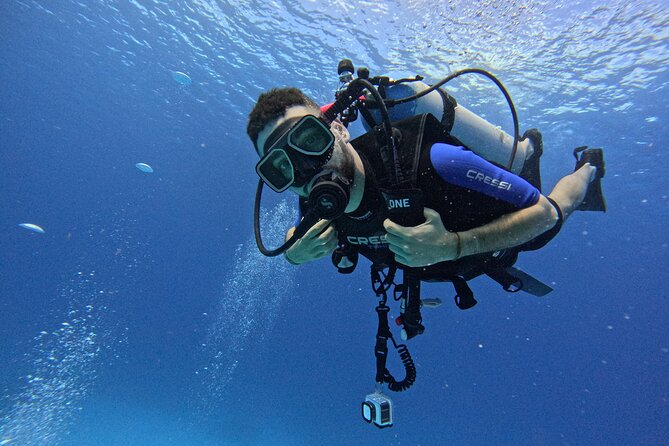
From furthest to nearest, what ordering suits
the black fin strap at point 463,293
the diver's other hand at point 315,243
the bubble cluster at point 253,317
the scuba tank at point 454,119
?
the bubble cluster at point 253,317 → the scuba tank at point 454,119 → the black fin strap at point 463,293 → the diver's other hand at point 315,243

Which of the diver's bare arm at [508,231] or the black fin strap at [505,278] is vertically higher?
the diver's bare arm at [508,231]

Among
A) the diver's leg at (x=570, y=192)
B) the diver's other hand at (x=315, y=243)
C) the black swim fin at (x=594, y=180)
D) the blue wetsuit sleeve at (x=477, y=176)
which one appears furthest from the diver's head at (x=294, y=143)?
the black swim fin at (x=594, y=180)

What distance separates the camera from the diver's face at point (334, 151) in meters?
2.40

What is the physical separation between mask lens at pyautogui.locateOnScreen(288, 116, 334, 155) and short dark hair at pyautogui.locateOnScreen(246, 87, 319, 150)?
0.35 metres

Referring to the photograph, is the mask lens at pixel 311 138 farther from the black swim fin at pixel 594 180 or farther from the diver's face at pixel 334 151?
the black swim fin at pixel 594 180

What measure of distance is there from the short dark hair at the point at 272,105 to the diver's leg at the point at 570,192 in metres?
2.47

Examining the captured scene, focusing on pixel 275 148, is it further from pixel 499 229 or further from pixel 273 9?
pixel 273 9

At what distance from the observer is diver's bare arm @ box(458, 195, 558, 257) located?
2381mm

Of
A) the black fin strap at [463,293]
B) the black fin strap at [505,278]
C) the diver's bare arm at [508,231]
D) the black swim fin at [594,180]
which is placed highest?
the black swim fin at [594,180]

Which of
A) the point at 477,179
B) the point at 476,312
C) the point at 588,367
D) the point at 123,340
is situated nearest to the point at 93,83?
the point at 123,340

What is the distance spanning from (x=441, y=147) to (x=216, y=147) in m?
→ 40.9

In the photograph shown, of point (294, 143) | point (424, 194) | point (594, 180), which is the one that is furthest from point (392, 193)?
point (594, 180)

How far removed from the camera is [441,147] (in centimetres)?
249

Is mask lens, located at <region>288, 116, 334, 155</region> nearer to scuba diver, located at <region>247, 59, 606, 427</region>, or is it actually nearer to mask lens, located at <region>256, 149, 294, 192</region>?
scuba diver, located at <region>247, 59, 606, 427</region>
